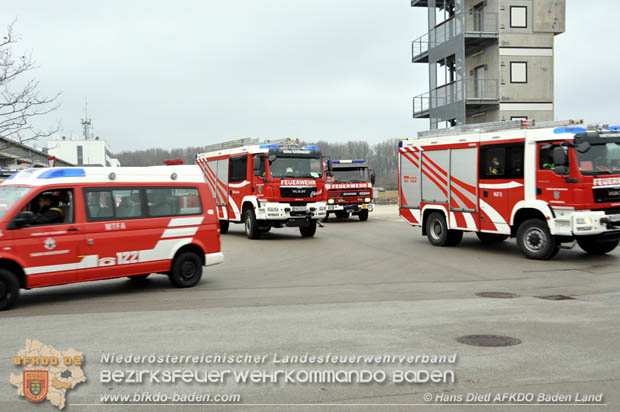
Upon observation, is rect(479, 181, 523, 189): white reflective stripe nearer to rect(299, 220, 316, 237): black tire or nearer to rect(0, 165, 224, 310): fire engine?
rect(299, 220, 316, 237): black tire

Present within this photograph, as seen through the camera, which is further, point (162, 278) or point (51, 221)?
point (162, 278)

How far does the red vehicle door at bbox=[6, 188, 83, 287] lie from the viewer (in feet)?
29.7

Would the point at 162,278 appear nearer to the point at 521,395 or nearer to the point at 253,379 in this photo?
the point at 253,379

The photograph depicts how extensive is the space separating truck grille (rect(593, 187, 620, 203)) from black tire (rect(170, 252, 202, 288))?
337 inches

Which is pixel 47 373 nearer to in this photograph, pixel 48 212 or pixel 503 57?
pixel 48 212

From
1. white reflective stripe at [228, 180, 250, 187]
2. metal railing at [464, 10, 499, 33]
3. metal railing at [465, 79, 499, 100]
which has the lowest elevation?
white reflective stripe at [228, 180, 250, 187]

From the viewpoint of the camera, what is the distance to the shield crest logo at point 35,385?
5.08m

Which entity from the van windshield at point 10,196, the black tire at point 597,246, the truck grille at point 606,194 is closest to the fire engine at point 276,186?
the black tire at point 597,246

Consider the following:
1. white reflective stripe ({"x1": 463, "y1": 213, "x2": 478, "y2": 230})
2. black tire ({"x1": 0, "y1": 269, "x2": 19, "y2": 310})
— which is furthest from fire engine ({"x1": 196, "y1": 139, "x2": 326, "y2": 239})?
A: black tire ({"x1": 0, "y1": 269, "x2": 19, "y2": 310})

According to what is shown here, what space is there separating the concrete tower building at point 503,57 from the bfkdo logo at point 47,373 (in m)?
28.6

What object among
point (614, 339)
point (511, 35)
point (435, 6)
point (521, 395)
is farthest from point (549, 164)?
point (435, 6)

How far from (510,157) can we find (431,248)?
3.72 metres

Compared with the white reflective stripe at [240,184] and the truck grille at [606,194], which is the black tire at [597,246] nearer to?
the truck grille at [606,194]

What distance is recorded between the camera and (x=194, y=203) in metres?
11.2
